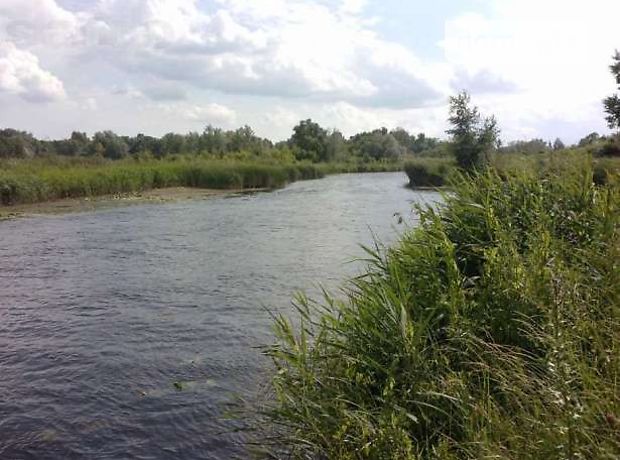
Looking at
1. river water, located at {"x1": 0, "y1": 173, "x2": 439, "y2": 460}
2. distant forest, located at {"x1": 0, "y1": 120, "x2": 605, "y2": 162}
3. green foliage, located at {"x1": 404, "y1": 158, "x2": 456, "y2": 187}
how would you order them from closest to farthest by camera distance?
river water, located at {"x1": 0, "y1": 173, "x2": 439, "y2": 460}
green foliage, located at {"x1": 404, "y1": 158, "x2": 456, "y2": 187}
distant forest, located at {"x1": 0, "y1": 120, "x2": 605, "y2": 162}

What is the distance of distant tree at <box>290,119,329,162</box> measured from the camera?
90.3 metres

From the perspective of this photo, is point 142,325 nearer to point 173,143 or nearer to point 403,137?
point 173,143

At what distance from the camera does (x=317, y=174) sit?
223 feet

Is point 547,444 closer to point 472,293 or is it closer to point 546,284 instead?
point 546,284

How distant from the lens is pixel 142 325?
9.88 m

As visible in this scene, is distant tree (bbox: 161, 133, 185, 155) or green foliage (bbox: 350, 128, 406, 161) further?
green foliage (bbox: 350, 128, 406, 161)

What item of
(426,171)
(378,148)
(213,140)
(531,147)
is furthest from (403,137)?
(531,147)

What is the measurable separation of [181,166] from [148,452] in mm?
39943

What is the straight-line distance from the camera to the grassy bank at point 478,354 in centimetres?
336

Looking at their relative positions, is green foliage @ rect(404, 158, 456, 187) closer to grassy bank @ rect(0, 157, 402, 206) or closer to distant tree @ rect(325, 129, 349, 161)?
grassy bank @ rect(0, 157, 402, 206)

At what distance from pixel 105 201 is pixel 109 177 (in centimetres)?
421

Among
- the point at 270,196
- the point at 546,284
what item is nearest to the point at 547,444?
the point at 546,284

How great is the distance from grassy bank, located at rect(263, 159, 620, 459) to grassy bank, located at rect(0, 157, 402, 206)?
91.0 feet

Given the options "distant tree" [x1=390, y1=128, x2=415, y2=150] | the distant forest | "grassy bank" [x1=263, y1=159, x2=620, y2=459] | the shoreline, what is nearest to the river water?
"grassy bank" [x1=263, y1=159, x2=620, y2=459]
